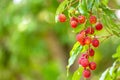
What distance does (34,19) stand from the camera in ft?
16.7

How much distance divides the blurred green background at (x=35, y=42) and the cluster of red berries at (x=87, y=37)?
285cm

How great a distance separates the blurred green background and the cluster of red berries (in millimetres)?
2853

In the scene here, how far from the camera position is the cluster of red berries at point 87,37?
1554 millimetres

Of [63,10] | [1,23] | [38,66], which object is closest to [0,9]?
[1,23]

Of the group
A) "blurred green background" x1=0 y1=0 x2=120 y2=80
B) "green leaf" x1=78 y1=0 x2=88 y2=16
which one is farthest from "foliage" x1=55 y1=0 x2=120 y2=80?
"blurred green background" x1=0 y1=0 x2=120 y2=80

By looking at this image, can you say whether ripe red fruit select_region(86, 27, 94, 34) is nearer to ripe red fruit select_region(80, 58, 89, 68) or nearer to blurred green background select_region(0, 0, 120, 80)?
ripe red fruit select_region(80, 58, 89, 68)

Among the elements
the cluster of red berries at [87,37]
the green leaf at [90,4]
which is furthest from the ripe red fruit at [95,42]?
the green leaf at [90,4]

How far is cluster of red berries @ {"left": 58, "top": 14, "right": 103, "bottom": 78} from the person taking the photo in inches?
61.2

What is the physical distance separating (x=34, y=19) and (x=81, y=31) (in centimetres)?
351

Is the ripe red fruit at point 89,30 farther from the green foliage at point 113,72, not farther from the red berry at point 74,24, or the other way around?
the green foliage at point 113,72

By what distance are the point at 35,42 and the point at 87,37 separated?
12.8ft

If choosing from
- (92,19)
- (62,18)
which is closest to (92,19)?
(92,19)

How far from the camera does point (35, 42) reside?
5445 millimetres

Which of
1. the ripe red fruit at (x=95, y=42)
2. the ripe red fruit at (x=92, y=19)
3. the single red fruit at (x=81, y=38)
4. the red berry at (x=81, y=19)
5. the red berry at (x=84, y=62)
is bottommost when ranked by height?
the red berry at (x=84, y=62)
